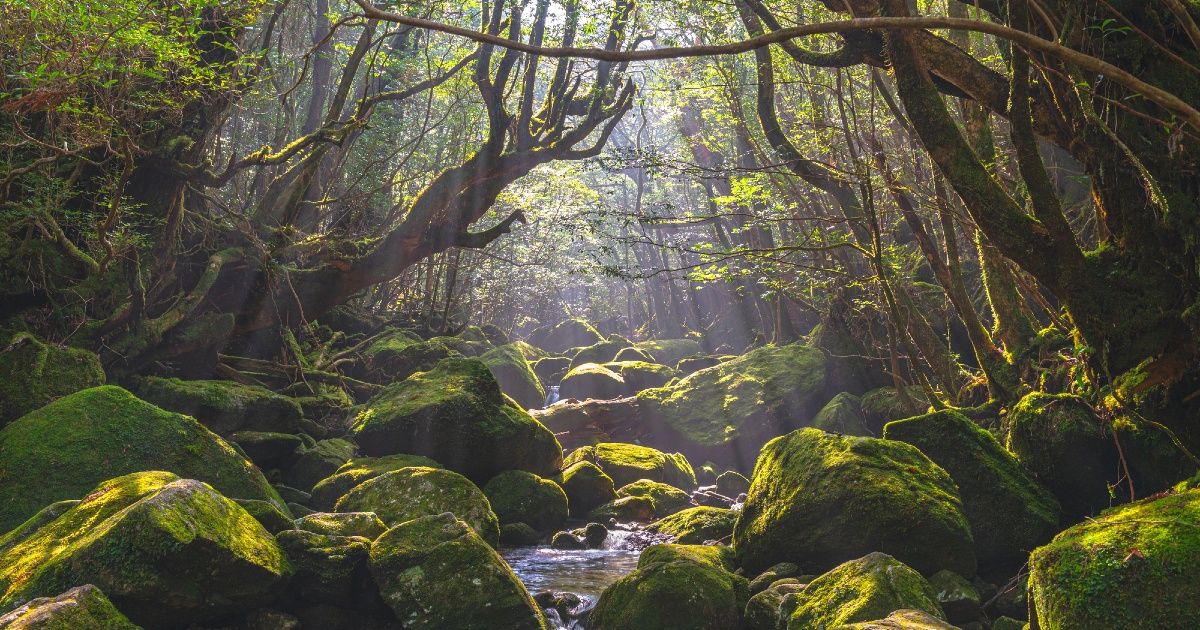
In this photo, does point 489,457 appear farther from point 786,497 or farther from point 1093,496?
point 1093,496

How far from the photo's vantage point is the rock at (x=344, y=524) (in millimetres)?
6641

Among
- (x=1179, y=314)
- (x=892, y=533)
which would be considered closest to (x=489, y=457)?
Result: (x=892, y=533)

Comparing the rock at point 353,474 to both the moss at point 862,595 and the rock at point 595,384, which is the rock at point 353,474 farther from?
the rock at point 595,384

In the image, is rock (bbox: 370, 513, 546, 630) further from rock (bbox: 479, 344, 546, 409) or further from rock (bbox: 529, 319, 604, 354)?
rock (bbox: 529, 319, 604, 354)

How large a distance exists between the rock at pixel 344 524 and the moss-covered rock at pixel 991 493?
5380mm

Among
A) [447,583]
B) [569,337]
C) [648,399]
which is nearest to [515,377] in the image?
[648,399]

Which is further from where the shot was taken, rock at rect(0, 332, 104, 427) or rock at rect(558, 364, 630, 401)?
rock at rect(558, 364, 630, 401)

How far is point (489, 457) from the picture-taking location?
1139 centimetres

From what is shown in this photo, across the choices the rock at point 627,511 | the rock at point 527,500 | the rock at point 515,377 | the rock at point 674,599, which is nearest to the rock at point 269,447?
the rock at point 527,500

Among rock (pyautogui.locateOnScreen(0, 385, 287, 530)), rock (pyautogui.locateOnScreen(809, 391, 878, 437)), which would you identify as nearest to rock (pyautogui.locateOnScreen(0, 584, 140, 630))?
rock (pyautogui.locateOnScreen(0, 385, 287, 530))

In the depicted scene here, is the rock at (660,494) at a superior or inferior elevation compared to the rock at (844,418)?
inferior

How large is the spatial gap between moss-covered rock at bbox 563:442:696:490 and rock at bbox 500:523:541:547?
308 centimetres

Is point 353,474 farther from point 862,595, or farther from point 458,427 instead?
point 862,595

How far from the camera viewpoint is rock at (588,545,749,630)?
606 cm
